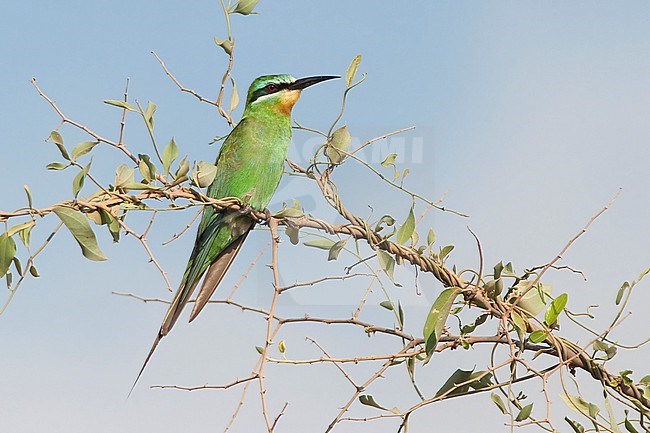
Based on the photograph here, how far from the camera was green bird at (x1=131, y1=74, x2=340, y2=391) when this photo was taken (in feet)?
8.99

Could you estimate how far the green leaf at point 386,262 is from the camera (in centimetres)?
189

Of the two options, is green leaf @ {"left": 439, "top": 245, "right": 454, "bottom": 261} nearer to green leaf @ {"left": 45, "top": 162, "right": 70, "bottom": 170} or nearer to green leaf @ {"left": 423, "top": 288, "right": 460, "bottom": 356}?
green leaf @ {"left": 423, "top": 288, "right": 460, "bottom": 356}

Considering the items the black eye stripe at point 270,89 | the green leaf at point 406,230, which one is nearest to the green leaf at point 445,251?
the green leaf at point 406,230

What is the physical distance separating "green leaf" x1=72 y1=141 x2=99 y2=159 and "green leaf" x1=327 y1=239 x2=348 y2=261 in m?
0.64

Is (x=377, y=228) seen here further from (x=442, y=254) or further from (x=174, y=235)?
(x=174, y=235)

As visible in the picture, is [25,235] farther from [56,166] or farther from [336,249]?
[336,249]

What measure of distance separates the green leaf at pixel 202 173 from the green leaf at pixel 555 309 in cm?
90

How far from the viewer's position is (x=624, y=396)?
1.94 m

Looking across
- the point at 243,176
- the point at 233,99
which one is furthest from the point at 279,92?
the point at 233,99

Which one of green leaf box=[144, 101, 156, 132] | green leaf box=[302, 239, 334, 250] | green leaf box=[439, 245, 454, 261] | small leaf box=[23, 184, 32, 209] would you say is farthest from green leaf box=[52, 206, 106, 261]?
green leaf box=[439, 245, 454, 261]

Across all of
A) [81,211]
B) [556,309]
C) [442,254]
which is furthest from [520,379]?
[81,211]

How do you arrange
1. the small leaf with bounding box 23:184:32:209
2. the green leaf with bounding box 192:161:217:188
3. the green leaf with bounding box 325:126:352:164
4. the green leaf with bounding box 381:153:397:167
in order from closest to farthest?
1. the small leaf with bounding box 23:184:32:209
2. the green leaf with bounding box 192:161:217:188
3. the green leaf with bounding box 325:126:352:164
4. the green leaf with bounding box 381:153:397:167

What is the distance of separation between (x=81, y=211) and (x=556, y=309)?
1.16m

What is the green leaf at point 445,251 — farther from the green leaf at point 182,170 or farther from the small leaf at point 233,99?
the small leaf at point 233,99
